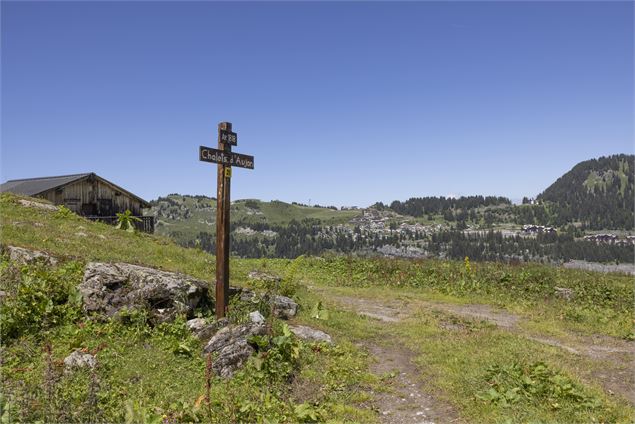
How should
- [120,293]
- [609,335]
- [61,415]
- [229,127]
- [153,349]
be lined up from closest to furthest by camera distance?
[61,415]
[153,349]
[120,293]
[229,127]
[609,335]

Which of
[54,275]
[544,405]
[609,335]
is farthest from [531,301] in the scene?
[54,275]

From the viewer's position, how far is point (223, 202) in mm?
11156

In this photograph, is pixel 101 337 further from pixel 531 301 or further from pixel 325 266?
pixel 325 266

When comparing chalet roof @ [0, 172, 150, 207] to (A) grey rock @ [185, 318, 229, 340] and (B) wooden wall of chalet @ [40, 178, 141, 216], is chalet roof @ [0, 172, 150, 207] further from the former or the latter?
(A) grey rock @ [185, 318, 229, 340]

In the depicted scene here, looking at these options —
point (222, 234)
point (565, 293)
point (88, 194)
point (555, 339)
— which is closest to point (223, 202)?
point (222, 234)

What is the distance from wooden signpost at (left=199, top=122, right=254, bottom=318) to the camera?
35.7ft

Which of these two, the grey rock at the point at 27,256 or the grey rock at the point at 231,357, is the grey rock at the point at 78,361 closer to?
the grey rock at the point at 231,357

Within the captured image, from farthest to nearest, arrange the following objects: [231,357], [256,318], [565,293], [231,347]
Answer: [565,293]
[256,318]
[231,347]
[231,357]

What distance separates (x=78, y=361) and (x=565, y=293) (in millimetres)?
20838

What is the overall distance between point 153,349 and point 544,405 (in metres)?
7.90

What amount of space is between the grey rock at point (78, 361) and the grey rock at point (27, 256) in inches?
222

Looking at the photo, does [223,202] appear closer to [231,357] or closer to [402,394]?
[231,357]

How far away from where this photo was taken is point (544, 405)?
714cm

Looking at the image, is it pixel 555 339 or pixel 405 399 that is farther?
pixel 555 339
